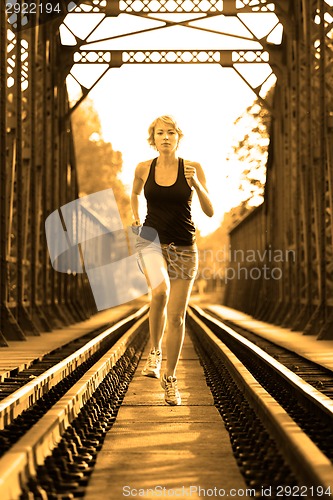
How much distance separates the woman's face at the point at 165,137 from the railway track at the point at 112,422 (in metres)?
1.64

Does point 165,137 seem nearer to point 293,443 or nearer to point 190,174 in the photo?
point 190,174

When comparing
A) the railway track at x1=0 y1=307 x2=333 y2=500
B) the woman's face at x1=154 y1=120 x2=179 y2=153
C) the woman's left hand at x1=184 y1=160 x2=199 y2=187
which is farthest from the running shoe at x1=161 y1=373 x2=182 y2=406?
the woman's face at x1=154 y1=120 x2=179 y2=153

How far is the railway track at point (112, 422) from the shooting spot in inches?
179

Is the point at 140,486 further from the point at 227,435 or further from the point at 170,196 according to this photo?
the point at 170,196

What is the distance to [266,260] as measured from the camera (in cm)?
2808

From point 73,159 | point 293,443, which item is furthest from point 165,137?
point 73,159

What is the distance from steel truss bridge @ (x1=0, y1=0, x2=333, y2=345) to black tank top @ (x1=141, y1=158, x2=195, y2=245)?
923cm

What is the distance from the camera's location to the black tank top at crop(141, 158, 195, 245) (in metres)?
7.23

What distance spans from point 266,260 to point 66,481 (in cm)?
2334

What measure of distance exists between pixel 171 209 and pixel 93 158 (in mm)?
80974

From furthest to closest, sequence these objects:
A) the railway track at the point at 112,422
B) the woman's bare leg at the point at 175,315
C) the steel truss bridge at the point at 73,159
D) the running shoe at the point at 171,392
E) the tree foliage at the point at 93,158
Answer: the tree foliage at the point at 93,158 < the steel truss bridge at the point at 73,159 < the running shoe at the point at 171,392 < the woman's bare leg at the point at 175,315 < the railway track at the point at 112,422

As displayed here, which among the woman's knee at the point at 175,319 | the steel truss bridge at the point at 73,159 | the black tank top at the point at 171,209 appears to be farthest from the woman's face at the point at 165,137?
the steel truss bridge at the point at 73,159

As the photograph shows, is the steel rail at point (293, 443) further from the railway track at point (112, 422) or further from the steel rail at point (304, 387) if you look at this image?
the steel rail at point (304, 387)

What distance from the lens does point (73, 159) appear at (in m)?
29.0
